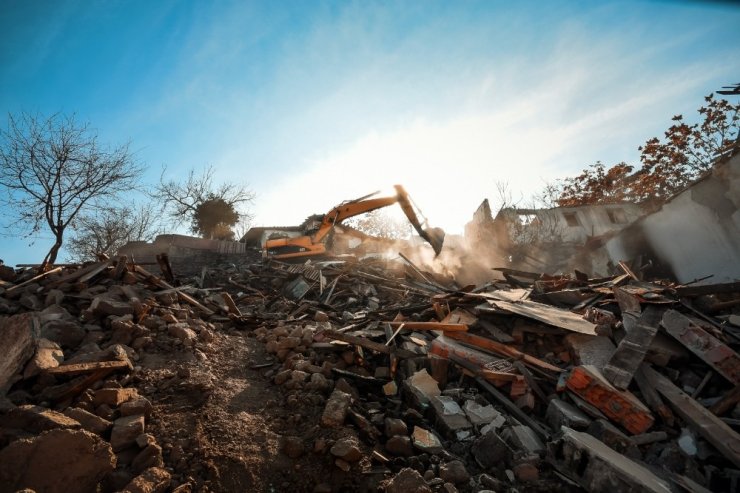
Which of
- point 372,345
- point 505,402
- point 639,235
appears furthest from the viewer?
point 639,235

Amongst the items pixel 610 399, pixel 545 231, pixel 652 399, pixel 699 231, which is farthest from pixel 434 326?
pixel 545 231

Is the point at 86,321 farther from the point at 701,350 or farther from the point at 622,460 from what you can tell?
the point at 701,350

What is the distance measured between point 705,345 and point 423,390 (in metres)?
3.66

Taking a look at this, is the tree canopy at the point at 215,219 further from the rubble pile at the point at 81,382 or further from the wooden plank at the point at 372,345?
the wooden plank at the point at 372,345

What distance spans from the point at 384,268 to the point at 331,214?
10.2ft

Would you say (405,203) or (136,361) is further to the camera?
(405,203)

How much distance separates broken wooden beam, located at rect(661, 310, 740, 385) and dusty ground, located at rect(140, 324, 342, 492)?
477cm

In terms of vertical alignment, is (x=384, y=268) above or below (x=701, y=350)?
above

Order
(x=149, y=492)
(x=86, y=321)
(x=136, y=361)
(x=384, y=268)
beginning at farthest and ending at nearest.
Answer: (x=384, y=268), (x=86, y=321), (x=136, y=361), (x=149, y=492)

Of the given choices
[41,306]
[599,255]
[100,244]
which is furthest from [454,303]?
[100,244]

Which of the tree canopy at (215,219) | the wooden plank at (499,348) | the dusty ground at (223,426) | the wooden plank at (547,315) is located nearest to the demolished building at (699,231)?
the wooden plank at (547,315)

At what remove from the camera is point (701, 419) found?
3098 mm

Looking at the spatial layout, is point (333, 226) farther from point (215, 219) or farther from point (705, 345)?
point (215, 219)

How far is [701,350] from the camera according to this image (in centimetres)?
388
